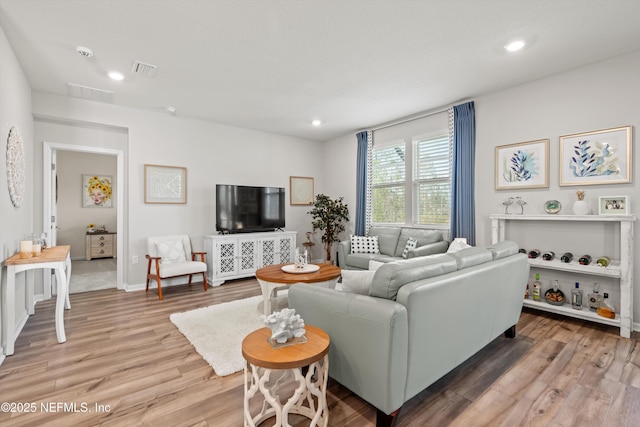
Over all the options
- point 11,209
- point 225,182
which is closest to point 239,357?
point 11,209

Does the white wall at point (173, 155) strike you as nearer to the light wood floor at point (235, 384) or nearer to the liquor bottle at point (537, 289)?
the light wood floor at point (235, 384)

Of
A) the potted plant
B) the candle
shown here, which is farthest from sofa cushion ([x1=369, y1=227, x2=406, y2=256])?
the candle

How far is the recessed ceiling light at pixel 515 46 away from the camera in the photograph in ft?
9.12

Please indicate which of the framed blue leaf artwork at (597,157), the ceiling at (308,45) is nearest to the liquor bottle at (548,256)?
the framed blue leaf artwork at (597,157)

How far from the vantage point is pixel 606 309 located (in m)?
3.06

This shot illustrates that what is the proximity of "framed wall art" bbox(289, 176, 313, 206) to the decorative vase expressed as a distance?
4.49 meters

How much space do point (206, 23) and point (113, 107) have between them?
111 inches

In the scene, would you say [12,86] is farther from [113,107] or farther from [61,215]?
[61,215]

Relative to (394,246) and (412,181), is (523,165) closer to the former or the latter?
(412,181)

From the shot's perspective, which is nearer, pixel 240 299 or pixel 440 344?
A: pixel 440 344

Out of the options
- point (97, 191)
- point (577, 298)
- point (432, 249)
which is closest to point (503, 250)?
point (577, 298)

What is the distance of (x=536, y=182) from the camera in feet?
12.0

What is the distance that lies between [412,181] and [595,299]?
2752 millimetres

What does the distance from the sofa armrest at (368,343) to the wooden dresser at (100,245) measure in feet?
23.5
